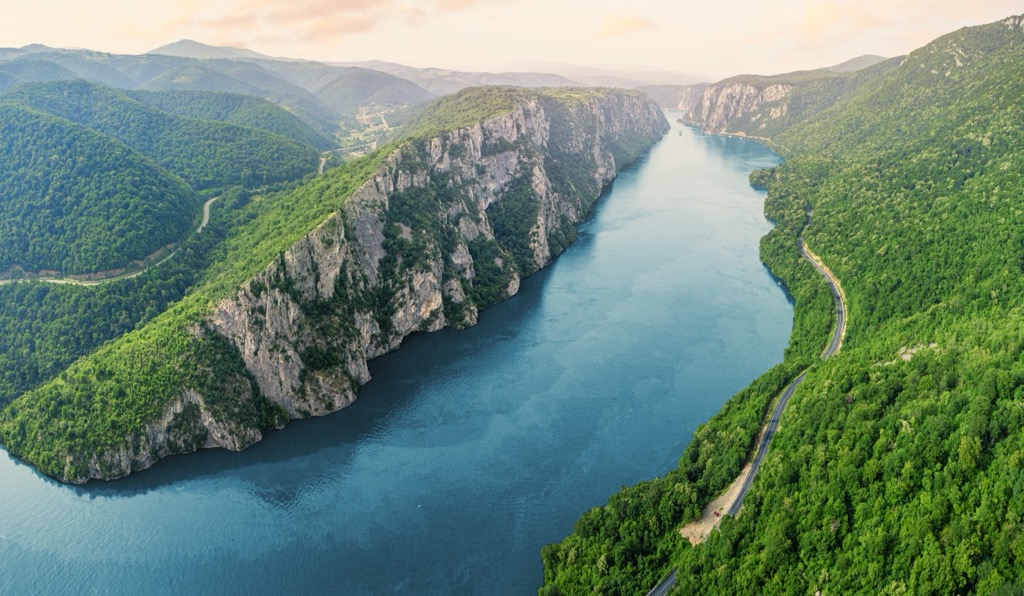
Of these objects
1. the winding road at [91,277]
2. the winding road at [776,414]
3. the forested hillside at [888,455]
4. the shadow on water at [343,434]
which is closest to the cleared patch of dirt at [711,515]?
the winding road at [776,414]

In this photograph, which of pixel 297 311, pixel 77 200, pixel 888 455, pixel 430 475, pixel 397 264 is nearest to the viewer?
pixel 888 455

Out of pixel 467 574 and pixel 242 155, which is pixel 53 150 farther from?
pixel 467 574

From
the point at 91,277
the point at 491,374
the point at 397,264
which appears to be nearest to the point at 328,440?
the point at 491,374

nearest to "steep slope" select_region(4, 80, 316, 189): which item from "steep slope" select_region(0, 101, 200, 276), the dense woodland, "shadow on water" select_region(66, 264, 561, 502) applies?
the dense woodland

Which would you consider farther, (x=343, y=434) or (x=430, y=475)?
(x=343, y=434)

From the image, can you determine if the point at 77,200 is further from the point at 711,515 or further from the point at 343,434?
the point at 711,515

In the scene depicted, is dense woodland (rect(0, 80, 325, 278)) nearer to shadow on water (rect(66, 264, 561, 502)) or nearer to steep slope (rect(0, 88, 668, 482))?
steep slope (rect(0, 88, 668, 482))

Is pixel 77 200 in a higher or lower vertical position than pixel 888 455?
higher
